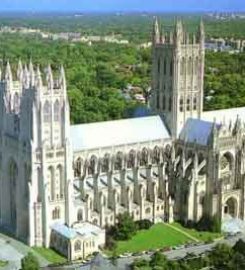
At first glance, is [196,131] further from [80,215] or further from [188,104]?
[80,215]

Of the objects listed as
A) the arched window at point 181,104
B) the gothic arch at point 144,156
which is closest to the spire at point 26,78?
the gothic arch at point 144,156

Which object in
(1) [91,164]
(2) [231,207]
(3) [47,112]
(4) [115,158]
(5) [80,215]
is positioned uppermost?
(3) [47,112]

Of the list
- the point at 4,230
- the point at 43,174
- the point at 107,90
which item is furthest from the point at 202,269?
the point at 107,90

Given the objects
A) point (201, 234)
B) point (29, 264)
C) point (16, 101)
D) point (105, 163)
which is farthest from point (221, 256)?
point (16, 101)

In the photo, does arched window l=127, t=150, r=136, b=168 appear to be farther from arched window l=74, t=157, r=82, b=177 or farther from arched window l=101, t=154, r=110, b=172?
arched window l=74, t=157, r=82, b=177

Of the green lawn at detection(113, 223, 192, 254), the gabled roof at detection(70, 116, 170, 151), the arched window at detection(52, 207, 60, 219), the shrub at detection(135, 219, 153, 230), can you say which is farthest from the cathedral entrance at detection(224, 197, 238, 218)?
the arched window at detection(52, 207, 60, 219)

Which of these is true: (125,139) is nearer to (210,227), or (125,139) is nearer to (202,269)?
(210,227)
